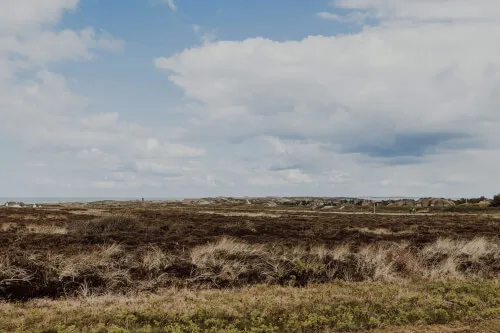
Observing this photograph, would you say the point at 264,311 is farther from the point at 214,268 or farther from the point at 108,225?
the point at 108,225

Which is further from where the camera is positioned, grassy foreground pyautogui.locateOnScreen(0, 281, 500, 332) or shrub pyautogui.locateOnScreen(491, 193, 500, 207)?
shrub pyautogui.locateOnScreen(491, 193, 500, 207)

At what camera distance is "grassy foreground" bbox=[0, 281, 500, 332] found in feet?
31.5

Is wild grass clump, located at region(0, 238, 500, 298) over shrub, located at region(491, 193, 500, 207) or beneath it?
beneath

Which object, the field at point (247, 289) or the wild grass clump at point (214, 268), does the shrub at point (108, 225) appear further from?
the wild grass clump at point (214, 268)

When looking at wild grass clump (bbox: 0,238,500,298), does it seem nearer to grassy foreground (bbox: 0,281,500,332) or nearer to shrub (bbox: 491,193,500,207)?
grassy foreground (bbox: 0,281,500,332)

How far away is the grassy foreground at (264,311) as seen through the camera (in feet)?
31.5

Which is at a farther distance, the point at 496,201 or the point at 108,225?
the point at 496,201

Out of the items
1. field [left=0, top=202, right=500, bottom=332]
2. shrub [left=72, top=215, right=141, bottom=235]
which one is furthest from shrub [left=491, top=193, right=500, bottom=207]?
shrub [left=72, top=215, right=141, bottom=235]

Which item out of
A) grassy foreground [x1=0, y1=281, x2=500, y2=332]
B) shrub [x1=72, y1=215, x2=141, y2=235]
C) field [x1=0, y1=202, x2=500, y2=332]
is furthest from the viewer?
shrub [x1=72, y1=215, x2=141, y2=235]

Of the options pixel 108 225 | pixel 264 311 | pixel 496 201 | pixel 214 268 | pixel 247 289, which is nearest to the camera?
pixel 264 311

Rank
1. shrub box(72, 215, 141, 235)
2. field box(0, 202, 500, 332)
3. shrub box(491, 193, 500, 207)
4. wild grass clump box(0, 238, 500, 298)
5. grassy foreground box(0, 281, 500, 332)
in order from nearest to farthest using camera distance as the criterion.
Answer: grassy foreground box(0, 281, 500, 332) → field box(0, 202, 500, 332) → wild grass clump box(0, 238, 500, 298) → shrub box(72, 215, 141, 235) → shrub box(491, 193, 500, 207)

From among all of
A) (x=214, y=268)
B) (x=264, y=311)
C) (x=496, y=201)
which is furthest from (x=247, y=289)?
(x=496, y=201)

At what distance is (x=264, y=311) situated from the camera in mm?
10688

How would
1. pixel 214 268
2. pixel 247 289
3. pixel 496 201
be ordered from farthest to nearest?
Result: 1. pixel 496 201
2. pixel 214 268
3. pixel 247 289
